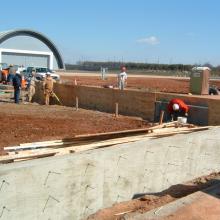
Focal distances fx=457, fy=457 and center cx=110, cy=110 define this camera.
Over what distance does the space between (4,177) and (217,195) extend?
130 inches

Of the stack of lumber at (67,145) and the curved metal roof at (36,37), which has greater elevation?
the curved metal roof at (36,37)

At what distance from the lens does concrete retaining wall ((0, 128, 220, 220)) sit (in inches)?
214

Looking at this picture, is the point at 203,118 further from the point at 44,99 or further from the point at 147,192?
the point at 44,99

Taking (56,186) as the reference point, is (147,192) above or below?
below

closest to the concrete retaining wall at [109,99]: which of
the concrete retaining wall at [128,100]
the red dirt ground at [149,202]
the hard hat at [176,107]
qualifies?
the concrete retaining wall at [128,100]

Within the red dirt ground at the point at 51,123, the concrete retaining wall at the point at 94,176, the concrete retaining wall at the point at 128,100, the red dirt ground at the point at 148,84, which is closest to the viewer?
the concrete retaining wall at the point at 94,176

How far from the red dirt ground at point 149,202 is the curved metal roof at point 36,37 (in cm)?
5370

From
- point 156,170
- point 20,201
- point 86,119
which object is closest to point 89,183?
point 20,201

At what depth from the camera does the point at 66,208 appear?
235 inches

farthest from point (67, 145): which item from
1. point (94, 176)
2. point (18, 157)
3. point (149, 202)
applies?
point (149, 202)

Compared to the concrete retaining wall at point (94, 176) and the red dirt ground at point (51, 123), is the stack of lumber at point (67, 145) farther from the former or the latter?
the red dirt ground at point (51, 123)

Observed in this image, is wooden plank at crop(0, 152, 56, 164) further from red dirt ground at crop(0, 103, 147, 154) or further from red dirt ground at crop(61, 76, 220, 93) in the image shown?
red dirt ground at crop(61, 76, 220, 93)

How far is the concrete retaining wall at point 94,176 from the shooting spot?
17.8ft

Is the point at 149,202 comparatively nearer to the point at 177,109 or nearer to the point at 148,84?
the point at 177,109
